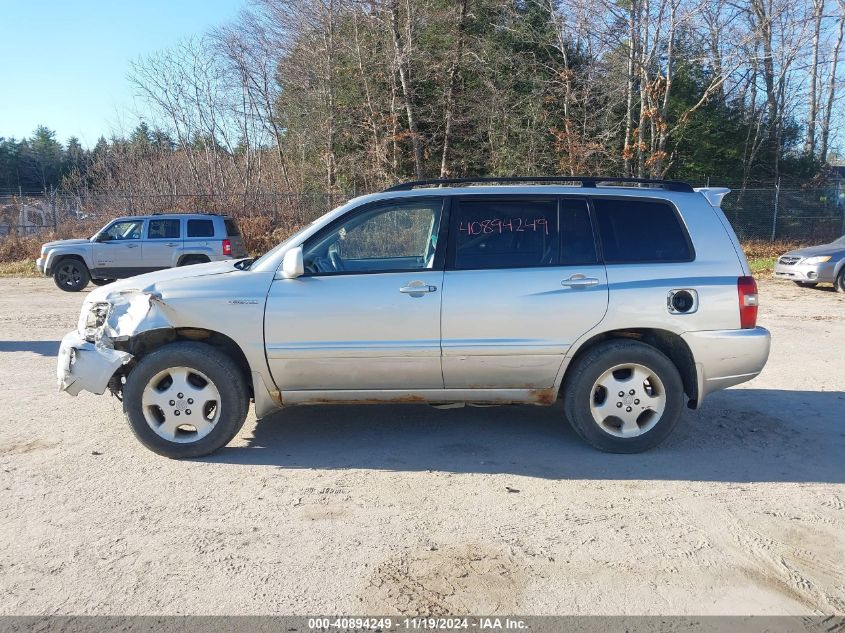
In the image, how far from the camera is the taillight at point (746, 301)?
4.97 meters

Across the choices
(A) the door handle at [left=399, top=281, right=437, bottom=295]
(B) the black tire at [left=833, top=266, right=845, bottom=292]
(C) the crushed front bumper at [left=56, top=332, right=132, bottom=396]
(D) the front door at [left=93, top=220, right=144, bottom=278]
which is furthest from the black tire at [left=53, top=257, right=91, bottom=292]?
(B) the black tire at [left=833, top=266, right=845, bottom=292]

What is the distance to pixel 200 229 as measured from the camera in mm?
16078

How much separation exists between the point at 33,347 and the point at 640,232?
7.75m

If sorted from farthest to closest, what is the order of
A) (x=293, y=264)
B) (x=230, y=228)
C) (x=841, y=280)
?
(x=230, y=228) → (x=841, y=280) → (x=293, y=264)

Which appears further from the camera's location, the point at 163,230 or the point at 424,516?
the point at 163,230

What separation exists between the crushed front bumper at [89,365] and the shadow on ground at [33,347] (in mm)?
3994

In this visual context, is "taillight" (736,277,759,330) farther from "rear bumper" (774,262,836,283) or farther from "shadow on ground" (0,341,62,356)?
"rear bumper" (774,262,836,283)

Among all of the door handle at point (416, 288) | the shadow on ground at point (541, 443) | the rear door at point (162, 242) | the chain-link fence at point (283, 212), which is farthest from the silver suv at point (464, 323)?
the chain-link fence at point (283, 212)

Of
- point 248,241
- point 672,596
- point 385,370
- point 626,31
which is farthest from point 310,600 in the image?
point 626,31

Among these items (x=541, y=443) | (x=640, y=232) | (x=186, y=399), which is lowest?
(x=541, y=443)

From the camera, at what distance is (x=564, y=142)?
2389 centimetres

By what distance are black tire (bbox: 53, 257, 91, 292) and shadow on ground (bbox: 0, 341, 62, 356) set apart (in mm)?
7417

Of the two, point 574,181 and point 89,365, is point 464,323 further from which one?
point 89,365

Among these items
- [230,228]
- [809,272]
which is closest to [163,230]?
[230,228]
